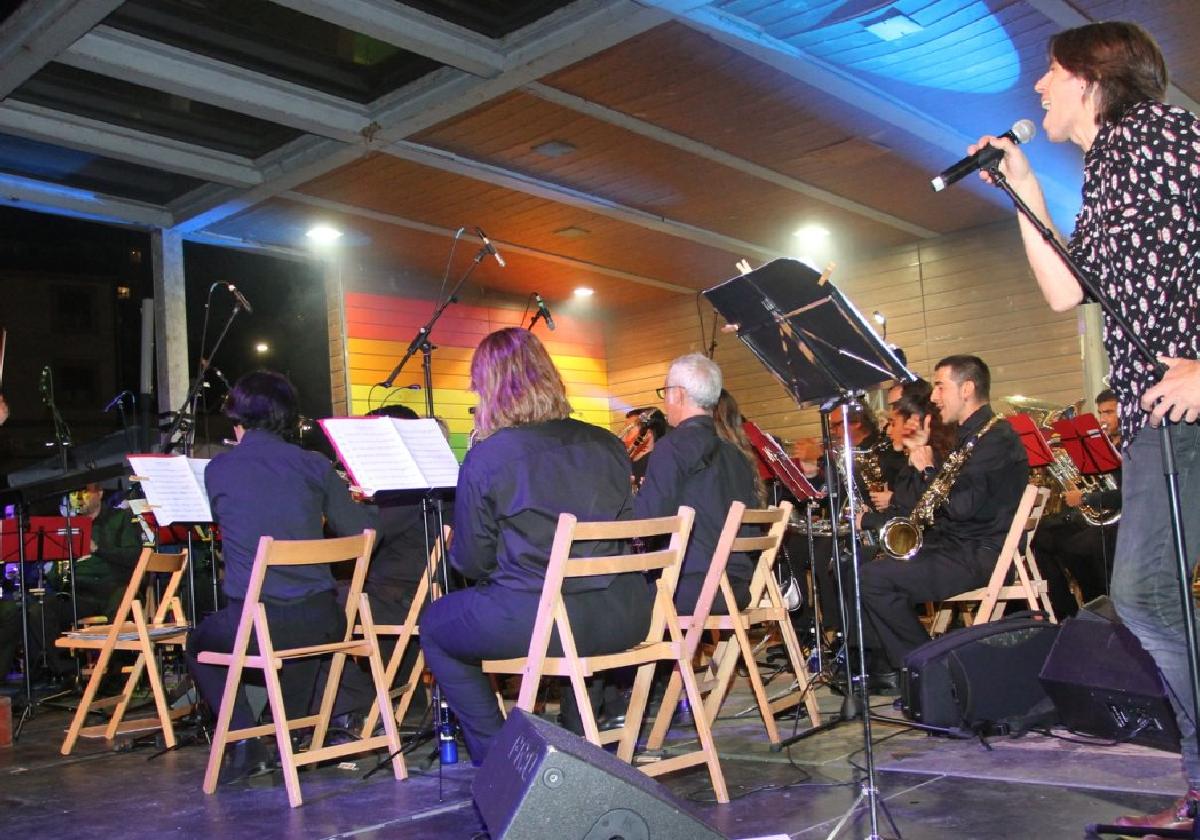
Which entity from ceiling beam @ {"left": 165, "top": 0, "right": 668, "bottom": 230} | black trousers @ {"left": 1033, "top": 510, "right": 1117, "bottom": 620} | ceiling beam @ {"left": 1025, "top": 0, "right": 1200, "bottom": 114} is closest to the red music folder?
black trousers @ {"left": 1033, "top": 510, "right": 1117, "bottom": 620}

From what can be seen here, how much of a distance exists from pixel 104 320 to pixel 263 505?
6087mm

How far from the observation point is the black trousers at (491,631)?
3.20 metres

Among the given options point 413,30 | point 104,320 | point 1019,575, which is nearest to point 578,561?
point 1019,575

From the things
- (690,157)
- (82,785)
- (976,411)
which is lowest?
(82,785)

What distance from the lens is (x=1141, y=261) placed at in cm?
227

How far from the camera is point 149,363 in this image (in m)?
7.72

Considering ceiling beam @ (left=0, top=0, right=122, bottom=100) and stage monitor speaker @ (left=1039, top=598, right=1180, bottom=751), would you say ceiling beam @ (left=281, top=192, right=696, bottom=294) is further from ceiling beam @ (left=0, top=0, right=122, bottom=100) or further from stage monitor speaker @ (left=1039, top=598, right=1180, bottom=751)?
stage monitor speaker @ (left=1039, top=598, right=1180, bottom=751)

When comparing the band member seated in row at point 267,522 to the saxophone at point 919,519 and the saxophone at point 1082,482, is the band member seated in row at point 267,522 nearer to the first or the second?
the saxophone at point 919,519

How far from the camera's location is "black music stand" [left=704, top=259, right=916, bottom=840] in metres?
2.83

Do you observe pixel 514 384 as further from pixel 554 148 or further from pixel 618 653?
pixel 554 148

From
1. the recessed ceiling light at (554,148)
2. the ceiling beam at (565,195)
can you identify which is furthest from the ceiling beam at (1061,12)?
the ceiling beam at (565,195)

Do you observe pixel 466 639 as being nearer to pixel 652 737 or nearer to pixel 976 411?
pixel 652 737

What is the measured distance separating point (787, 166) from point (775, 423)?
380 centimetres

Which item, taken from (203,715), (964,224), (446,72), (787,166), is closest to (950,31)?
(787,166)
